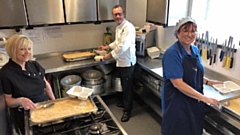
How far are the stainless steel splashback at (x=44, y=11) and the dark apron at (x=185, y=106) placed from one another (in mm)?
1583

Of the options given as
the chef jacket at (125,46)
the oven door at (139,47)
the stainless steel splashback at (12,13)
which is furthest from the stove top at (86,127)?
the oven door at (139,47)

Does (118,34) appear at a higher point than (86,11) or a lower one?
lower

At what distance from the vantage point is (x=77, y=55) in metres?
2.74

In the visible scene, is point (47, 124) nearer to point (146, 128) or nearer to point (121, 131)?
point (121, 131)

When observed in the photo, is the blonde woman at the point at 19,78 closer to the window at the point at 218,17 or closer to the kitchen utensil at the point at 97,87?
the kitchen utensil at the point at 97,87

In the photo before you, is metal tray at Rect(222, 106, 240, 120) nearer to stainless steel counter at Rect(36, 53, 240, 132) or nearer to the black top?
stainless steel counter at Rect(36, 53, 240, 132)

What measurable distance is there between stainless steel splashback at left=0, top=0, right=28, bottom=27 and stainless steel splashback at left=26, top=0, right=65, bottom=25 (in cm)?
7

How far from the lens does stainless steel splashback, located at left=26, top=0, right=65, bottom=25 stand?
7.63 ft

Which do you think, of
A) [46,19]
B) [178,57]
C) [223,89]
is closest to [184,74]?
[178,57]

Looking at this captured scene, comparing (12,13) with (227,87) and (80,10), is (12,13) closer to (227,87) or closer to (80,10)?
(80,10)

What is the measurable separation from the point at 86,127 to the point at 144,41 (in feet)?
5.82

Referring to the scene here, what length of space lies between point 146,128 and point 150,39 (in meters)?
1.20

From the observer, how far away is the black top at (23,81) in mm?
1512

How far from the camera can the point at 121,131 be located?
47.4 inches
